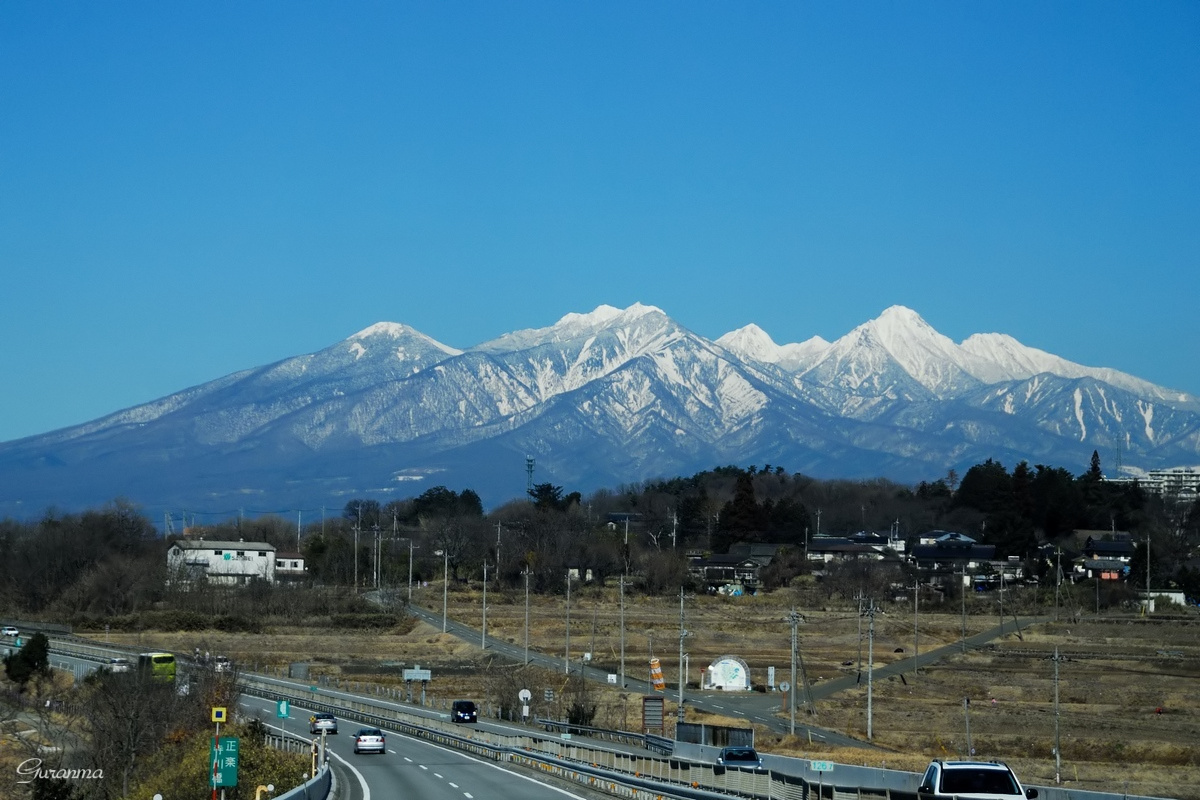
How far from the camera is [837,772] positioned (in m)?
34.5

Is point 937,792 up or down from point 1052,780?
up

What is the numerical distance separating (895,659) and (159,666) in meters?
47.9

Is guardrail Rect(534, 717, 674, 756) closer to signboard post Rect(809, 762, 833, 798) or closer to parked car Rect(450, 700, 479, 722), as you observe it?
parked car Rect(450, 700, 479, 722)

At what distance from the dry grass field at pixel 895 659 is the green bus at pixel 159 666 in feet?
50.6

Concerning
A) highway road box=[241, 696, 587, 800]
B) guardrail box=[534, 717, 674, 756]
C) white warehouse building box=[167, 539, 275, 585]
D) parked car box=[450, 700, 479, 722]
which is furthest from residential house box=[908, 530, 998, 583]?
highway road box=[241, 696, 587, 800]

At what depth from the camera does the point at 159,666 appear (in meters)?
66.4

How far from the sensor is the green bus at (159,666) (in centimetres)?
6469

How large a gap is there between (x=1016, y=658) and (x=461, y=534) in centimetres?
8389

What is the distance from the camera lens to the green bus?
64.7 m

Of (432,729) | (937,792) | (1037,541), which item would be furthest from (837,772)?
(1037,541)

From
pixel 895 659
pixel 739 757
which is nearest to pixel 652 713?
pixel 739 757

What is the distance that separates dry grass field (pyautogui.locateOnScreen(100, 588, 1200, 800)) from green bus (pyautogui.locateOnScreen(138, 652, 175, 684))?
15429mm

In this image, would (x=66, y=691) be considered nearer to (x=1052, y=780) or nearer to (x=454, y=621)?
(x=454, y=621)

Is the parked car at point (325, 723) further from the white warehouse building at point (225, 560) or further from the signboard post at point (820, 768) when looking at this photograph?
the white warehouse building at point (225, 560)
